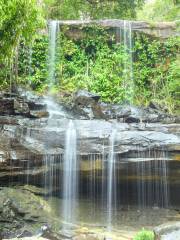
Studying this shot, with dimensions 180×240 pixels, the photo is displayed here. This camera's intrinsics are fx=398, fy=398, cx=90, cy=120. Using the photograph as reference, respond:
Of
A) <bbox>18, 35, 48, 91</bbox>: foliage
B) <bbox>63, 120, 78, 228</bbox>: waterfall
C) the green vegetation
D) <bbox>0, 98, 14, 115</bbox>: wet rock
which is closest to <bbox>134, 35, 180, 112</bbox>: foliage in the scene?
the green vegetation

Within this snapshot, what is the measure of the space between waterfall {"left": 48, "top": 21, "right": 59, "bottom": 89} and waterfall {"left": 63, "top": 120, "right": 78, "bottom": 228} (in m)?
6.46

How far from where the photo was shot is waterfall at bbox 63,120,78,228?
11.4 metres

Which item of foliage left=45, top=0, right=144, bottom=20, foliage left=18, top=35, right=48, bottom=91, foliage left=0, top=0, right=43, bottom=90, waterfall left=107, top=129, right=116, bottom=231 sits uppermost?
foliage left=45, top=0, right=144, bottom=20

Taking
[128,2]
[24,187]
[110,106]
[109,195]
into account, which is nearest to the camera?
[24,187]

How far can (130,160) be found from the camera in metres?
11.4

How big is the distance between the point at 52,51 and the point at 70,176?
28.1ft

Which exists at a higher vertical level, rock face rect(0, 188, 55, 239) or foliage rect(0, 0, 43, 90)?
foliage rect(0, 0, 43, 90)

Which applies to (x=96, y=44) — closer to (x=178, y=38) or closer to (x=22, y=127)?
(x=178, y=38)

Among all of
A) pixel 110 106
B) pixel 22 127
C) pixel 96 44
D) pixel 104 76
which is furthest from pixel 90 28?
pixel 22 127

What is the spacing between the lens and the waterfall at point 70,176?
11391 millimetres

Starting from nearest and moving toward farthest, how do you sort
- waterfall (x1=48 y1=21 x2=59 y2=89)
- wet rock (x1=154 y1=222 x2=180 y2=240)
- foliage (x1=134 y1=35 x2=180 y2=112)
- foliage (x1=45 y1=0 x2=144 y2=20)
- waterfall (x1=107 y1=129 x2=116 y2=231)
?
wet rock (x1=154 y1=222 x2=180 y2=240), waterfall (x1=107 y1=129 x2=116 y2=231), waterfall (x1=48 y1=21 x2=59 y2=89), foliage (x1=134 y1=35 x2=180 y2=112), foliage (x1=45 y1=0 x2=144 y2=20)

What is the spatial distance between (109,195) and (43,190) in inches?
79.4

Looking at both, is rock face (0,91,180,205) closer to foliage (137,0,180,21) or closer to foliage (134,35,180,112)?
foliage (134,35,180,112)

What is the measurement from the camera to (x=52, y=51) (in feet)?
61.0
